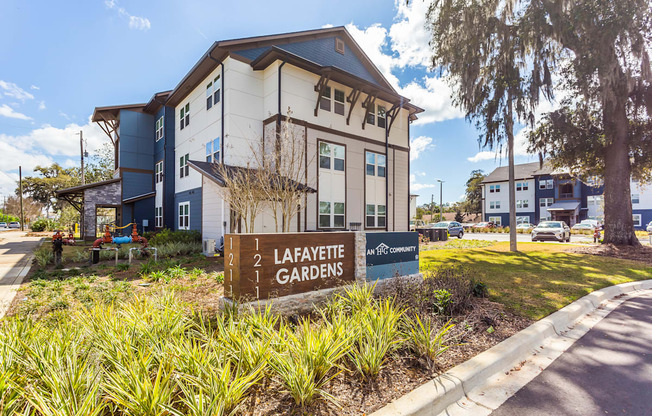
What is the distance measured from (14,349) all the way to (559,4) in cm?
1822

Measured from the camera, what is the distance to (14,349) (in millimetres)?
2908

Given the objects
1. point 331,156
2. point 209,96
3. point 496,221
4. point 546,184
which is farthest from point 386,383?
point 496,221

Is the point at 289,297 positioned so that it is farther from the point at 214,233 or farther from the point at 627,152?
the point at 627,152

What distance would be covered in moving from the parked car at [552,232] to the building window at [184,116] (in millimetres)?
26811

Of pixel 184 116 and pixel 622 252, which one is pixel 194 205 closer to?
pixel 184 116

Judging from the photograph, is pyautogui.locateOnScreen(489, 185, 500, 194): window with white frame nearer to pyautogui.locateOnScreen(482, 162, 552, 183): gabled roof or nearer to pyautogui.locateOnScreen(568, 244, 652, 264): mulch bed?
pyautogui.locateOnScreen(482, 162, 552, 183): gabled roof

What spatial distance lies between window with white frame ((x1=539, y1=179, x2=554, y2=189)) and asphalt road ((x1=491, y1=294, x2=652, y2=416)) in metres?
48.5

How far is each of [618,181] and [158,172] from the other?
27371mm

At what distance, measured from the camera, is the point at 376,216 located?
60.4 feet

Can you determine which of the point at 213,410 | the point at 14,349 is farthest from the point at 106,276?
the point at 213,410

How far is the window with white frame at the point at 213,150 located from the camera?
1466 cm

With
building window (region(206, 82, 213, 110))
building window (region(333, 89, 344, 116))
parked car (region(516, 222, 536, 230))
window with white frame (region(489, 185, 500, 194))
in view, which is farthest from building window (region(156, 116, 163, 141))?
window with white frame (region(489, 185, 500, 194))

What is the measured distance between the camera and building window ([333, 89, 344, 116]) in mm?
16391

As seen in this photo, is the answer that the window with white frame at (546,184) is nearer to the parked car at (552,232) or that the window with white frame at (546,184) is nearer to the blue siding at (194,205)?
the parked car at (552,232)
